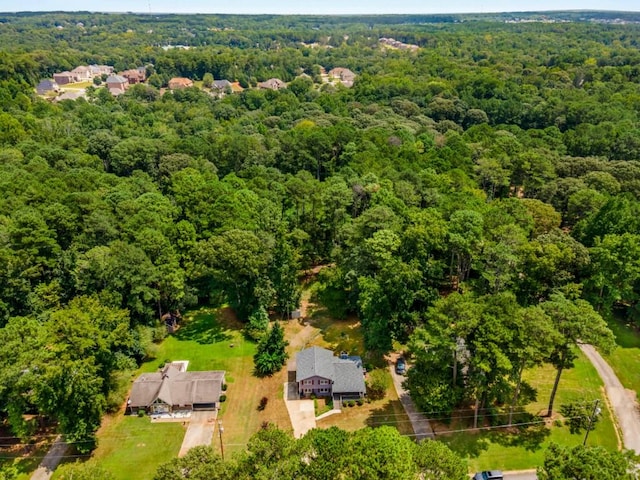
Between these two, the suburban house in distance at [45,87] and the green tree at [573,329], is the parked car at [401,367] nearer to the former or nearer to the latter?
the green tree at [573,329]

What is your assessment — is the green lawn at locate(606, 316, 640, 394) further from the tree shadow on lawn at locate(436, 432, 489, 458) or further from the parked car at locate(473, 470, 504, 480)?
the parked car at locate(473, 470, 504, 480)

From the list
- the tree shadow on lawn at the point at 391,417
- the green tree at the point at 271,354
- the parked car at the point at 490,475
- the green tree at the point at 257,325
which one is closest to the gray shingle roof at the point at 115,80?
the green tree at the point at 257,325

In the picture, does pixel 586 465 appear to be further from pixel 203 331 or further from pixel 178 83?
pixel 178 83

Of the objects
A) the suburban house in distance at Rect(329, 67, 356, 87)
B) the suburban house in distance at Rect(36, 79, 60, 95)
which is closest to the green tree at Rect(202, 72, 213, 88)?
the suburban house in distance at Rect(36, 79, 60, 95)

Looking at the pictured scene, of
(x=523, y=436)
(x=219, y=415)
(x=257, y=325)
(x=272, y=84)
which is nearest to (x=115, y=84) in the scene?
(x=272, y=84)

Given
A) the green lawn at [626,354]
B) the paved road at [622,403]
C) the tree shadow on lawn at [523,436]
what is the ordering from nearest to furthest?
1. the tree shadow on lawn at [523,436]
2. the paved road at [622,403]
3. the green lawn at [626,354]
